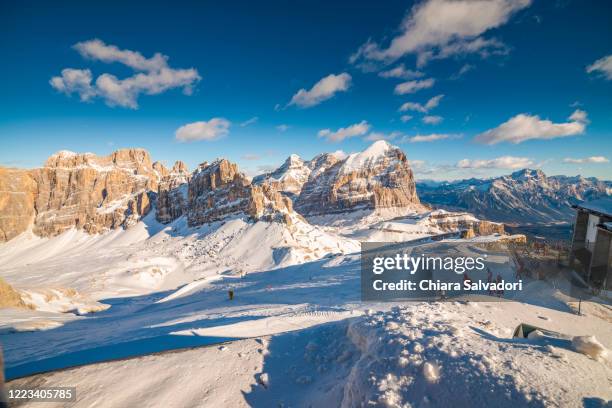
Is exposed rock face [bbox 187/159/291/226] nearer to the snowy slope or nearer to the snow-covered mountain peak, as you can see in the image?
the snowy slope

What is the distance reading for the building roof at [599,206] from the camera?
616 inches

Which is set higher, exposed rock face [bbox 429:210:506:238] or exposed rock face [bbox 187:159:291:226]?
exposed rock face [bbox 187:159:291:226]

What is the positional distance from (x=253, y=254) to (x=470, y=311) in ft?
135

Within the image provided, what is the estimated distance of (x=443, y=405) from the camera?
5.00 m

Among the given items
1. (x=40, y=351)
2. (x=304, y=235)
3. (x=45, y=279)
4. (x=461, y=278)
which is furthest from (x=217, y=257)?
(x=461, y=278)

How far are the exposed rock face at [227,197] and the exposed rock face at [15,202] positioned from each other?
220ft

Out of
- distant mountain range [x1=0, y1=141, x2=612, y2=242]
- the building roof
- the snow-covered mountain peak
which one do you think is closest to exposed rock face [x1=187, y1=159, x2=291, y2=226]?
distant mountain range [x1=0, y1=141, x2=612, y2=242]

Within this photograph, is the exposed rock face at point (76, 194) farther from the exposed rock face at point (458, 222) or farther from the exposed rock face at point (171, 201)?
the exposed rock face at point (458, 222)

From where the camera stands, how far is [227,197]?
69.8 m

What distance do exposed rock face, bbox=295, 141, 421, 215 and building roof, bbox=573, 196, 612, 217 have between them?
398ft

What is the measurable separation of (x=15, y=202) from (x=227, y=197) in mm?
86221

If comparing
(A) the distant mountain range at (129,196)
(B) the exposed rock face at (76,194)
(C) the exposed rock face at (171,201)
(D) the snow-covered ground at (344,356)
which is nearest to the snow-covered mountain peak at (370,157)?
(A) the distant mountain range at (129,196)

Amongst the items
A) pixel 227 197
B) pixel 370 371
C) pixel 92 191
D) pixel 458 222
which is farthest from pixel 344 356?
pixel 92 191

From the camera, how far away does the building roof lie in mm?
15655
